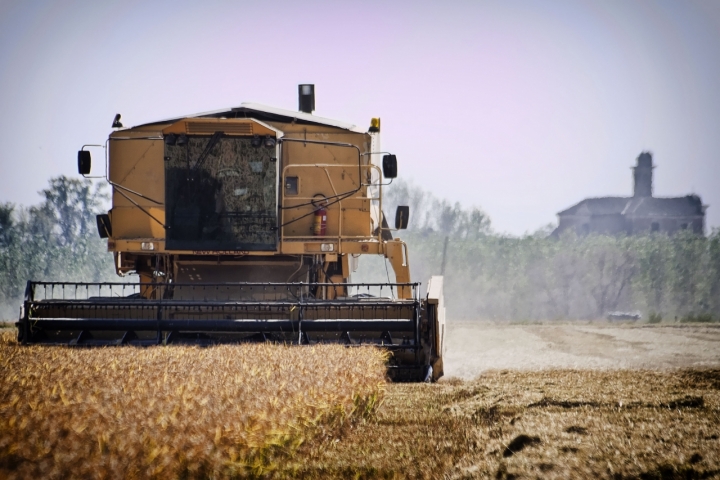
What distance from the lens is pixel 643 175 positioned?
230 ft

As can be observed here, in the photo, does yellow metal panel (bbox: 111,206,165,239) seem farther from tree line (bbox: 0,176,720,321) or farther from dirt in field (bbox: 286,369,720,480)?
tree line (bbox: 0,176,720,321)

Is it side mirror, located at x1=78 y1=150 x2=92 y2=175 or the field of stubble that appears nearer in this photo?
the field of stubble

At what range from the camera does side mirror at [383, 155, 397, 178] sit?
1038cm

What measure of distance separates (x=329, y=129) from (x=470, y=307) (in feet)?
128

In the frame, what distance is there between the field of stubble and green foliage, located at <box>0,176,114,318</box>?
120 feet

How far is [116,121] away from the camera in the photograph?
10922 mm

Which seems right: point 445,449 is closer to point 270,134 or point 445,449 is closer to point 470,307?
point 270,134

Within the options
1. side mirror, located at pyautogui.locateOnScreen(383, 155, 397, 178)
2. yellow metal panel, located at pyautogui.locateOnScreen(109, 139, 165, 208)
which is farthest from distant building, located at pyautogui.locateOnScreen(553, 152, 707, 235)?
yellow metal panel, located at pyautogui.locateOnScreen(109, 139, 165, 208)

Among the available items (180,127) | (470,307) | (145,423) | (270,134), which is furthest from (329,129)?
(470,307)

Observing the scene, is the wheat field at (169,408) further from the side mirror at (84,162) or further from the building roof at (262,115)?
the building roof at (262,115)

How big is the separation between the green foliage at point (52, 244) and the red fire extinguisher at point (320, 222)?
32570 mm

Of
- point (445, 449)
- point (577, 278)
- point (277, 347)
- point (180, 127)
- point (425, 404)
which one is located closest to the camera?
point (445, 449)

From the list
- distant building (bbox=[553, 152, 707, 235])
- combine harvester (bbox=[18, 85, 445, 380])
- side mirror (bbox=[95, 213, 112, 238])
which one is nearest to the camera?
combine harvester (bbox=[18, 85, 445, 380])

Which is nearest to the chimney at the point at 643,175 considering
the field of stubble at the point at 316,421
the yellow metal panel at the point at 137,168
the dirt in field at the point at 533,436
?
the yellow metal panel at the point at 137,168
